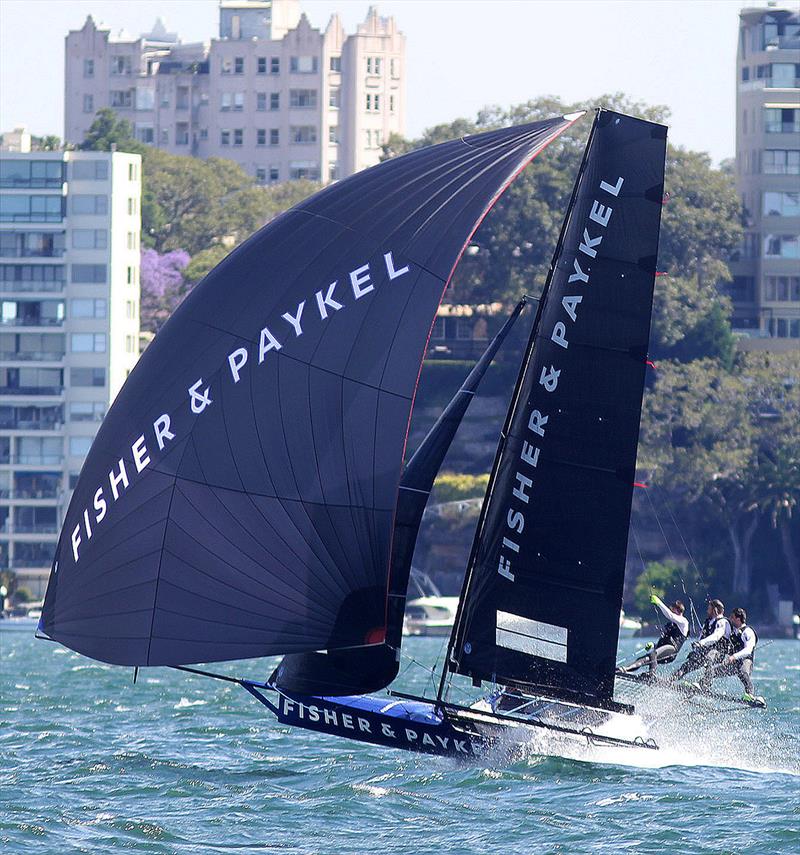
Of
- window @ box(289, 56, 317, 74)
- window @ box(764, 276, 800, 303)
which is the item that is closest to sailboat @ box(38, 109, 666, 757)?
window @ box(764, 276, 800, 303)

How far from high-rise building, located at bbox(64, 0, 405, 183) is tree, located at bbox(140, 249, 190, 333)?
3620 cm

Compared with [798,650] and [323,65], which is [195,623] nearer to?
[798,650]

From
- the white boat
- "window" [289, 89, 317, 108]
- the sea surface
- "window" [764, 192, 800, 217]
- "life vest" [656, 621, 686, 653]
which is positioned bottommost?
the white boat

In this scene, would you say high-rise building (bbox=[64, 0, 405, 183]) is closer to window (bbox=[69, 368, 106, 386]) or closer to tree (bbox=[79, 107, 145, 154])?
tree (bbox=[79, 107, 145, 154])

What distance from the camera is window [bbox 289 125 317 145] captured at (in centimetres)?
11956

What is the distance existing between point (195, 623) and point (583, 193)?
525cm

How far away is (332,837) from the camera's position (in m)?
16.7

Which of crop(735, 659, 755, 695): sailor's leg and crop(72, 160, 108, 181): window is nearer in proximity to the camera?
crop(735, 659, 755, 695): sailor's leg

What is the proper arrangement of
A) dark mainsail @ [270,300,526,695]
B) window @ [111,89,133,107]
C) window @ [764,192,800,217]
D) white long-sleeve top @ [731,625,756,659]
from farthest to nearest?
1. window @ [111,89,133,107]
2. window @ [764,192,800,217]
3. white long-sleeve top @ [731,625,756,659]
4. dark mainsail @ [270,300,526,695]

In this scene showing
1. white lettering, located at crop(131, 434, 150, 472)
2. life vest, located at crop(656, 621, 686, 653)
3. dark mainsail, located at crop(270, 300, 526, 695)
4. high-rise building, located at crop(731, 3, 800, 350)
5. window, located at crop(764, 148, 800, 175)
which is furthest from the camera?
window, located at crop(764, 148, 800, 175)

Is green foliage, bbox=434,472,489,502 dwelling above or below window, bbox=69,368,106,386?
below

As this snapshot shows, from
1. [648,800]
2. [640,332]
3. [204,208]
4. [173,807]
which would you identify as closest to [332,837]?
[173,807]

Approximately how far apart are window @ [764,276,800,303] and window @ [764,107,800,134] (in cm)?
618

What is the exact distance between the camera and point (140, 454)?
18.0m
